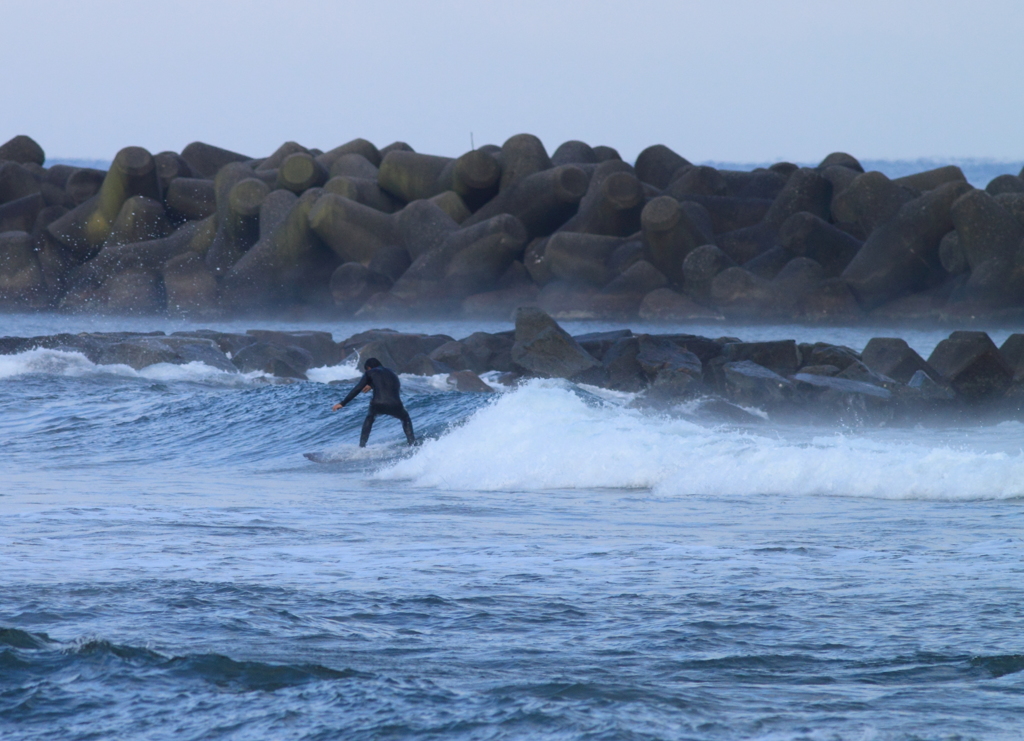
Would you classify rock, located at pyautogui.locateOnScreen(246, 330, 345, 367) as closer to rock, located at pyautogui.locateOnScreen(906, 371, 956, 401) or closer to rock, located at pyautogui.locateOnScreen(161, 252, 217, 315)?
rock, located at pyautogui.locateOnScreen(906, 371, 956, 401)

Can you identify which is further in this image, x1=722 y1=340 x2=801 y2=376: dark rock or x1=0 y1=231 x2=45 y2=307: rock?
x1=0 y1=231 x2=45 y2=307: rock

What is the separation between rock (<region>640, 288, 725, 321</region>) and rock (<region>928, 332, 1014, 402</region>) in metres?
15.9

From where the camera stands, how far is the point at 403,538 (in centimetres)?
800

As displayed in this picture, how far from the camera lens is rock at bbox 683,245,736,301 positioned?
36.3 metres

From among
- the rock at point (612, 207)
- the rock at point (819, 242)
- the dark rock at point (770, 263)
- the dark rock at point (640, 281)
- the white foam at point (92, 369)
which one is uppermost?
the rock at point (612, 207)

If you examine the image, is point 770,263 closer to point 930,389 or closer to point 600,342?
point 600,342

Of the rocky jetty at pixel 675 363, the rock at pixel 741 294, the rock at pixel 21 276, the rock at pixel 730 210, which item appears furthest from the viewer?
the rock at pixel 21 276

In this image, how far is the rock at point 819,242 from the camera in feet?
121

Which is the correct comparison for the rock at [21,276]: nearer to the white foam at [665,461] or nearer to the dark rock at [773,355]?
the dark rock at [773,355]

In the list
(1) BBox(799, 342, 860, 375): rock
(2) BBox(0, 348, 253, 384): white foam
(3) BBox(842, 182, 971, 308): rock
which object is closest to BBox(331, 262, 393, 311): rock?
(3) BBox(842, 182, 971, 308): rock

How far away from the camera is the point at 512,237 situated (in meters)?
39.5

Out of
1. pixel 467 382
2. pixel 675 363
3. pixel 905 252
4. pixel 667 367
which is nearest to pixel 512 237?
pixel 905 252

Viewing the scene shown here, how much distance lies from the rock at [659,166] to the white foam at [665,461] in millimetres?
30083

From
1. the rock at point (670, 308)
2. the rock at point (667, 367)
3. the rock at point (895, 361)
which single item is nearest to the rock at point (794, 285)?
the rock at point (670, 308)
